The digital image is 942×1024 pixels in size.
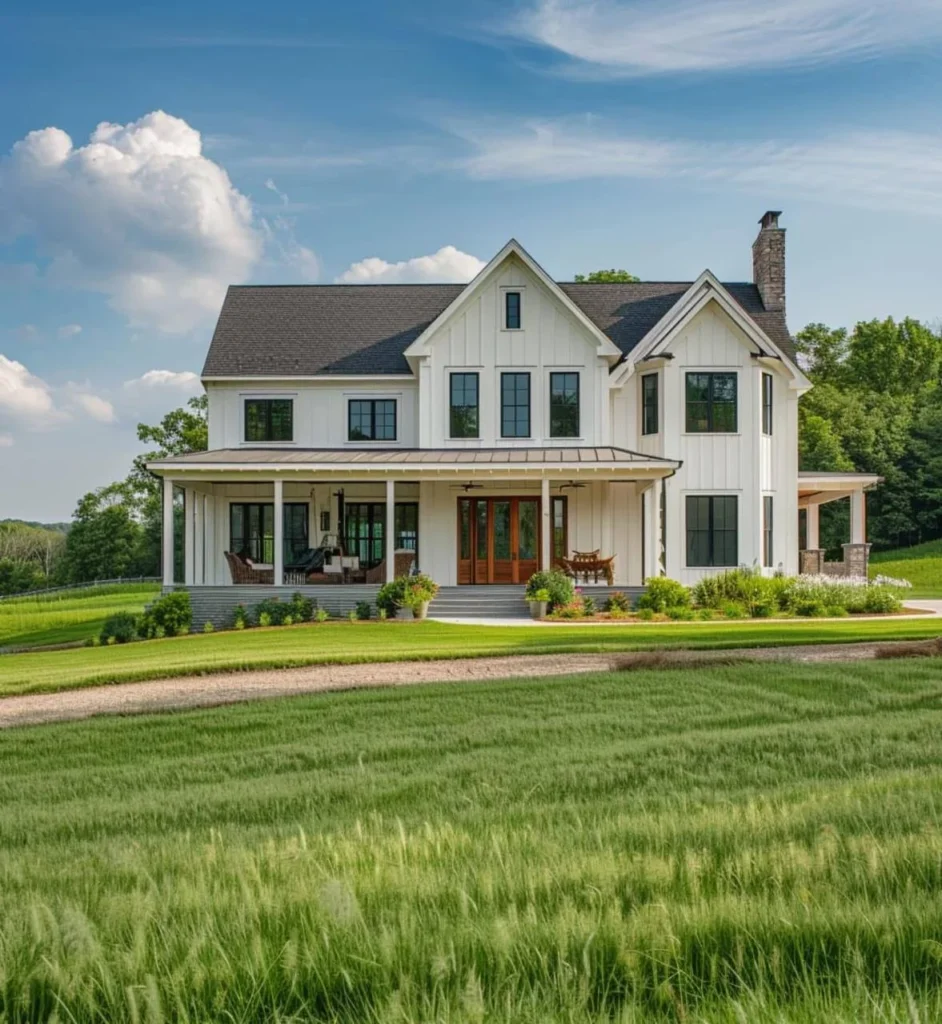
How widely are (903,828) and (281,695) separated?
862cm

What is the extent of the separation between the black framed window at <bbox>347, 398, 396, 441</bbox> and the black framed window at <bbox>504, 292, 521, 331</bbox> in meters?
4.48

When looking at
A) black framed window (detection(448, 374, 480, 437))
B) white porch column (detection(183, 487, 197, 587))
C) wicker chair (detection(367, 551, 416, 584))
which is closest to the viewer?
white porch column (detection(183, 487, 197, 587))

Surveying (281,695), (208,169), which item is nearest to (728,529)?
(208,169)

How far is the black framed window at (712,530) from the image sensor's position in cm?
2794

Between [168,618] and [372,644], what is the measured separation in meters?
8.24

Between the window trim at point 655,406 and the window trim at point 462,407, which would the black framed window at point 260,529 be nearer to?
the window trim at point 462,407

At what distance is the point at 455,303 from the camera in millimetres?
28266

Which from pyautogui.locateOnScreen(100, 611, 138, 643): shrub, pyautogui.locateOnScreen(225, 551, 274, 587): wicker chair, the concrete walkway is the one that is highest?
pyautogui.locateOnScreen(225, 551, 274, 587): wicker chair

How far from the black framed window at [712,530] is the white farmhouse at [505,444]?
42 mm

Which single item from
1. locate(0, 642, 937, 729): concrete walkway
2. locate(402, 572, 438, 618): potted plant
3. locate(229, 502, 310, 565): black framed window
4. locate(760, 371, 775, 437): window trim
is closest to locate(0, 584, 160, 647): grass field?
locate(229, 502, 310, 565): black framed window

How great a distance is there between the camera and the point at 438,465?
25516 mm

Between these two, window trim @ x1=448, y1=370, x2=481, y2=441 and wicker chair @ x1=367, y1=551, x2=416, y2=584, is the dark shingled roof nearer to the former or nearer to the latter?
window trim @ x1=448, y1=370, x2=481, y2=441

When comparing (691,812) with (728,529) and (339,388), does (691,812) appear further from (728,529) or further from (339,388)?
(339,388)

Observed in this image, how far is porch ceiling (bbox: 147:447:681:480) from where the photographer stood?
25.4 m
